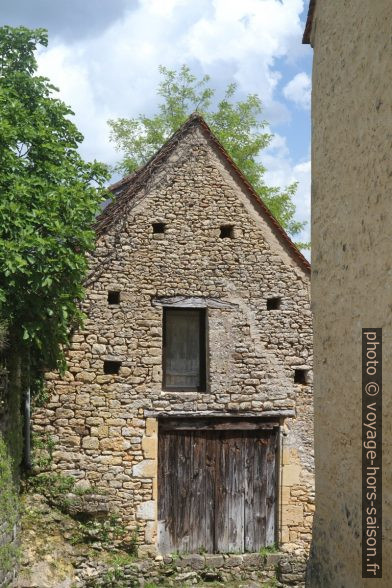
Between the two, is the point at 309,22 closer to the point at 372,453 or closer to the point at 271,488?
the point at 372,453

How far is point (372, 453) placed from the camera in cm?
504

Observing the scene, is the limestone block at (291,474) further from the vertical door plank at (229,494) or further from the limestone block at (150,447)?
the limestone block at (150,447)

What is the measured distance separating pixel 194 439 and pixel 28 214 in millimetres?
4222

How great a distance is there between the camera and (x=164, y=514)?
10.5m

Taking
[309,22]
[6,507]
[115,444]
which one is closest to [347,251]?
[309,22]

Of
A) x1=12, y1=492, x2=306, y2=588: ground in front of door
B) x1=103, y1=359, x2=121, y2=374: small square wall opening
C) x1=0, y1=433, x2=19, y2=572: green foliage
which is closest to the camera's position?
x1=0, y1=433, x2=19, y2=572: green foliage

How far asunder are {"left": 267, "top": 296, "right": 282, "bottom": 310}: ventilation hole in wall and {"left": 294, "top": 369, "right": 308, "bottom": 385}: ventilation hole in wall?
3.24 ft

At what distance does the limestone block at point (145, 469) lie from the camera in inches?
408

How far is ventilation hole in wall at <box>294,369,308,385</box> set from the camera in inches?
435

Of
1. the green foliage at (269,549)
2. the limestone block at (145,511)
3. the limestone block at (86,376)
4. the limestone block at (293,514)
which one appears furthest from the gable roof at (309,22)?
the green foliage at (269,549)

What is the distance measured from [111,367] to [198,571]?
3114mm

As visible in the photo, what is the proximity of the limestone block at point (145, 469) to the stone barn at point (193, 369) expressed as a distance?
0.07ft

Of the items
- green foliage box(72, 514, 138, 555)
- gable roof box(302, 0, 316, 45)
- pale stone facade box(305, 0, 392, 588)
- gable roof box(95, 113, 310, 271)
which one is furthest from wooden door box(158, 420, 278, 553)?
gable roof box(302, 0, 316, 45)

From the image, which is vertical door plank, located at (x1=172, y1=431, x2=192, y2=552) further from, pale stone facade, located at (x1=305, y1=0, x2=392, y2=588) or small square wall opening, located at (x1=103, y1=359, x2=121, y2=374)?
pale stone facade, located at (x1=305, y1=0, x2=392, y2=588)
